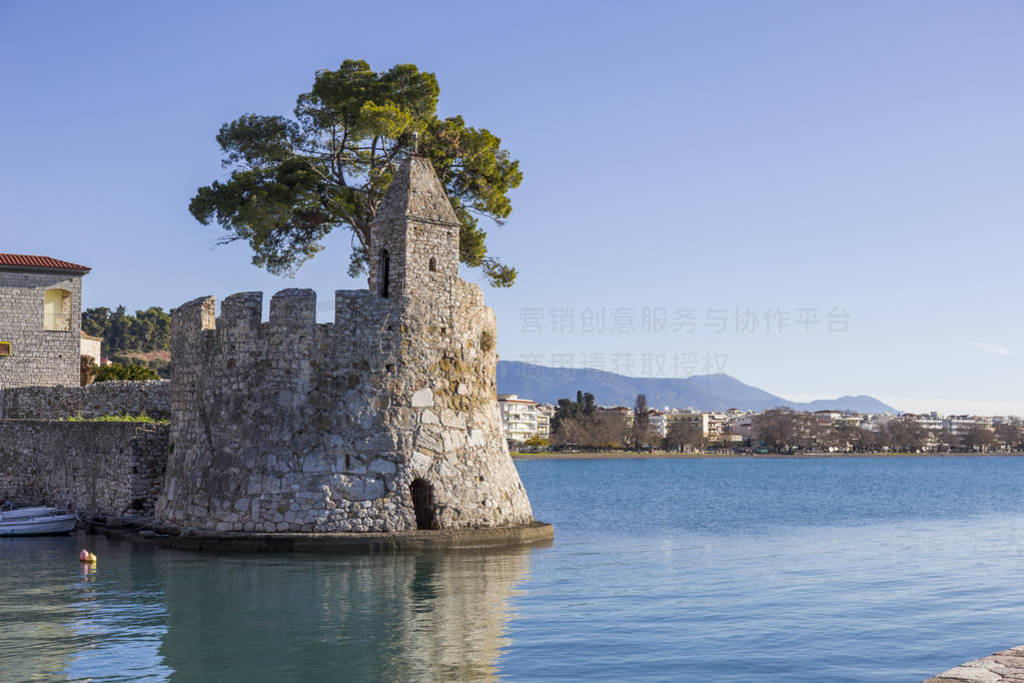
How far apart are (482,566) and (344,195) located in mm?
12771

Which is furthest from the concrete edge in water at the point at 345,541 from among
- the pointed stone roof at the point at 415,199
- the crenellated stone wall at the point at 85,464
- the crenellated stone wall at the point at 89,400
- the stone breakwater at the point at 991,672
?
the stone breakwater at the point at 991,672

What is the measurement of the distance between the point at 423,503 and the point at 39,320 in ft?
72.6

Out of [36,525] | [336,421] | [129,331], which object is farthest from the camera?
[129,331]

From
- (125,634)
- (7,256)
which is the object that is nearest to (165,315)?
(7,256)

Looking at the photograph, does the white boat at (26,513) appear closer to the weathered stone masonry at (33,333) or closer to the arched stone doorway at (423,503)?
the arched stone doorway at (423,503)

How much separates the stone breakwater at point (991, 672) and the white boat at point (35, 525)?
910 inches

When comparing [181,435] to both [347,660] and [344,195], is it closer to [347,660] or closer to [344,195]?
[344,195]

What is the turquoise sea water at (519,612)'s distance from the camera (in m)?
11.6

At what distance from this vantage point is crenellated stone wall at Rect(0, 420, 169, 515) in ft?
82.2

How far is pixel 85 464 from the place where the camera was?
2684cm

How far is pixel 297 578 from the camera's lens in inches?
697

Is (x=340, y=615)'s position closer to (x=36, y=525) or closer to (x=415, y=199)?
(x=415, y=199)

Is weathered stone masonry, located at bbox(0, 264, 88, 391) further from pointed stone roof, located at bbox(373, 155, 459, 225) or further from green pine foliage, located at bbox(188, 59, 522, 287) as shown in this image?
pointed stone roof, located at bbox(373, 155, 459, 225)

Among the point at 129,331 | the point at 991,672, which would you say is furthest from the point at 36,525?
the point at 129,331
